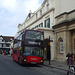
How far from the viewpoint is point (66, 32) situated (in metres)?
21.9

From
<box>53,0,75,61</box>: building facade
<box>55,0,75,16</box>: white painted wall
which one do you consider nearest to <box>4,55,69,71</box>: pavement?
<box>53,0,75,61</box>: building facade

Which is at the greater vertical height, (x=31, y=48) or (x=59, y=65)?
(x=31, y=48)

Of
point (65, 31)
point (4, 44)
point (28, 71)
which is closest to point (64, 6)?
point (65, 31)

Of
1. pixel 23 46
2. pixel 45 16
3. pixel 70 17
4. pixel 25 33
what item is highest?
pixel 45 16

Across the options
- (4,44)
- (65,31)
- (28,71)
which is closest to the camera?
(28,71)

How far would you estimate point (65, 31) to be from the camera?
2184 cm

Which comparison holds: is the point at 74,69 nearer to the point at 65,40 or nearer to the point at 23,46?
the point at 23,46

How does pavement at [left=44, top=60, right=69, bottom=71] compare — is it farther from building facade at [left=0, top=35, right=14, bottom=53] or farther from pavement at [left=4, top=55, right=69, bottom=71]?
building facade at [left=0, top=35, right=14, bottom=53]

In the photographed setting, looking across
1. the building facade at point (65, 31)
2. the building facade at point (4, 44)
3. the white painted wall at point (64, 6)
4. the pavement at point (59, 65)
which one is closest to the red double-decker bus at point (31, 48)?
the pavement at point (59, 65)

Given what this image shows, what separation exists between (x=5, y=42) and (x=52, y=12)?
64.7 m

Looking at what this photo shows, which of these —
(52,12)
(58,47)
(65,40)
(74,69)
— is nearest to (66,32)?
(65,40)

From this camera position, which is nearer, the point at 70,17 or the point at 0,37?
the point at 70,17

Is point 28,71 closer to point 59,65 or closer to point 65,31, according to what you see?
point 59,65

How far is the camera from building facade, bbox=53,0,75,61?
21327 mm
